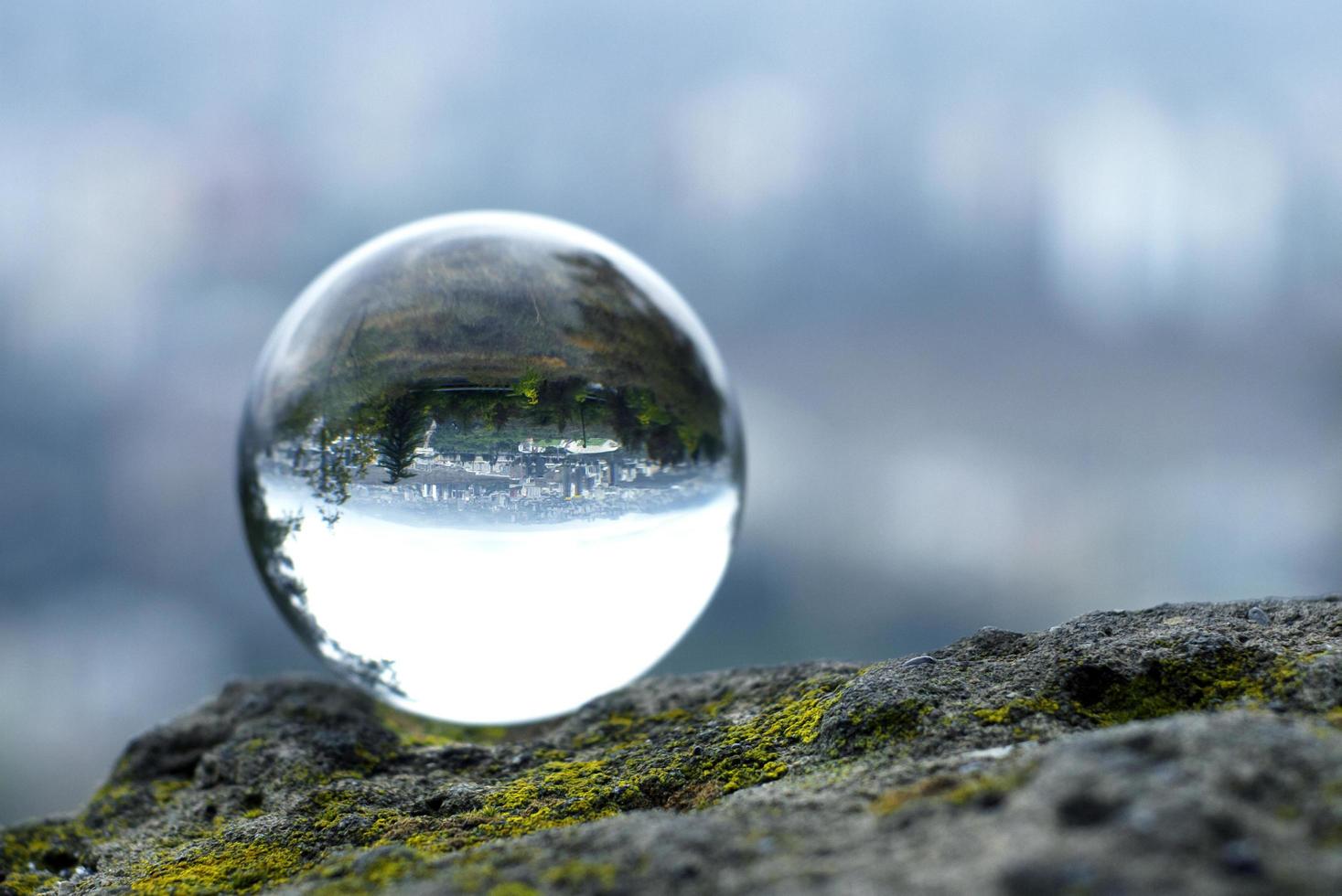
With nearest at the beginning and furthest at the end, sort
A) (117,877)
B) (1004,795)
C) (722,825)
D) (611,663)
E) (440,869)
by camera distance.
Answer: (1004,795) → (722,825) → (440,869) → (117,877) → (611,663)

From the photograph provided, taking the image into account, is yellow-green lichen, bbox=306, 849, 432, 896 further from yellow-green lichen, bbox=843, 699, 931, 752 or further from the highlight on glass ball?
yellow-green lichen, bbox=843, 699, 931, 752

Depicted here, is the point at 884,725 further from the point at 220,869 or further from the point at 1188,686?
the point at 220,869

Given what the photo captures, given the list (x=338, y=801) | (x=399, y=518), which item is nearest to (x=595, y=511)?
(x=399, y=518)

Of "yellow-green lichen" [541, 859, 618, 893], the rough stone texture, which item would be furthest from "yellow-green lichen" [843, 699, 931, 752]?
"yellow-green lichen" [541, 859, 618, 893]

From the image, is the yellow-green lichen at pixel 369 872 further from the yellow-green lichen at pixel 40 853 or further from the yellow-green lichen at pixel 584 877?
the yellow-green lichen at pixel 40 853

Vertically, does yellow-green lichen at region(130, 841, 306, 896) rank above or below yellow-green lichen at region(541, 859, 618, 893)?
below

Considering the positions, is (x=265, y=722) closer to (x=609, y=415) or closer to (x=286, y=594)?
(x=286, y=594)
